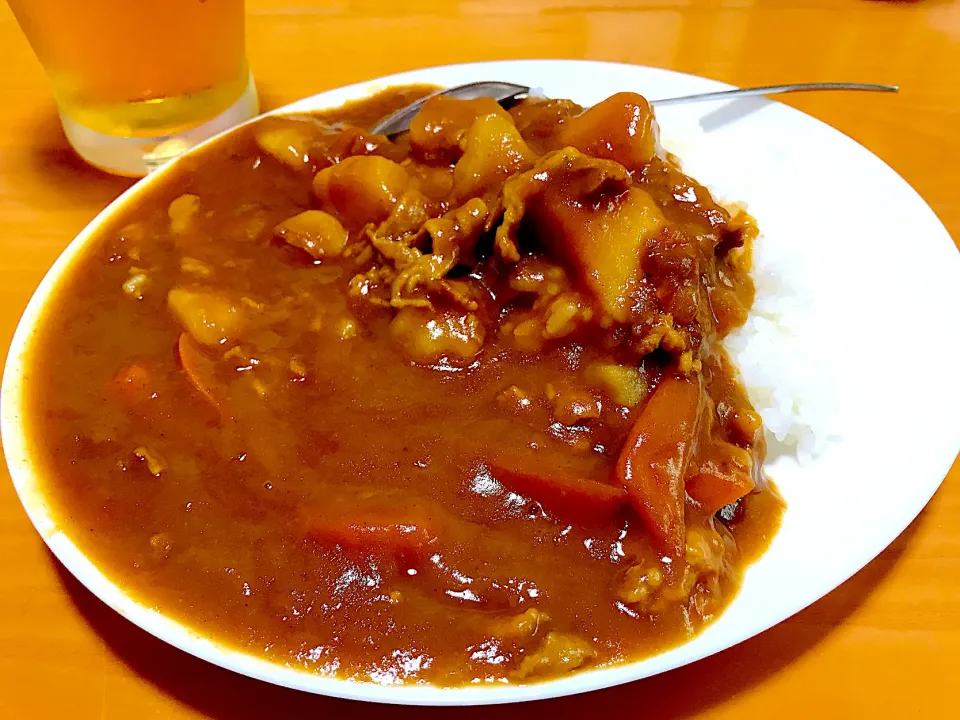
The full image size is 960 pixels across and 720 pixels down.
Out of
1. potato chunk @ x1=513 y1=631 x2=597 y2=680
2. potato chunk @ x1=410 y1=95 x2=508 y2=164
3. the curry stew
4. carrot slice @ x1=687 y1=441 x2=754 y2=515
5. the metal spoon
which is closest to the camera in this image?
potato chunk @ x1=513 y1=631 x2=597 y2=680

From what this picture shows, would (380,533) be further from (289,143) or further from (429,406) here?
(289,143)

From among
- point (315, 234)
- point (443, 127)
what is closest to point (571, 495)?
point (315, 234)

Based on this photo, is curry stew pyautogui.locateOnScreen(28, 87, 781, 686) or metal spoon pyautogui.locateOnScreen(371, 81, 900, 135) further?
metal spoon pyautogui.locateOnScreen(371, 81, 900, 135)

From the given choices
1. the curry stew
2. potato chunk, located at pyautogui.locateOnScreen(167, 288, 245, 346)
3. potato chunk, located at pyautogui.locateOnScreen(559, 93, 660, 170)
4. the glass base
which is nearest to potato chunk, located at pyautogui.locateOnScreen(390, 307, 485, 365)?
the curry stew

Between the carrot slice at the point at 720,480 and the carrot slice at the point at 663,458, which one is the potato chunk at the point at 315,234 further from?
the carrot slice at the point at 720,480

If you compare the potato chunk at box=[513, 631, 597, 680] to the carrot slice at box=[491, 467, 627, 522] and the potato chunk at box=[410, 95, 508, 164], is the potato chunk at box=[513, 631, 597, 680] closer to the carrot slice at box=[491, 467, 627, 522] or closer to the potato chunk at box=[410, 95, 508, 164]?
the carrot slice at box=[491, 467, 627, 522]

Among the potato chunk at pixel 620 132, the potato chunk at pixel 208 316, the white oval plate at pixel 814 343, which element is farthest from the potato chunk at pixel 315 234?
the potato chunk at pixel 620 132
